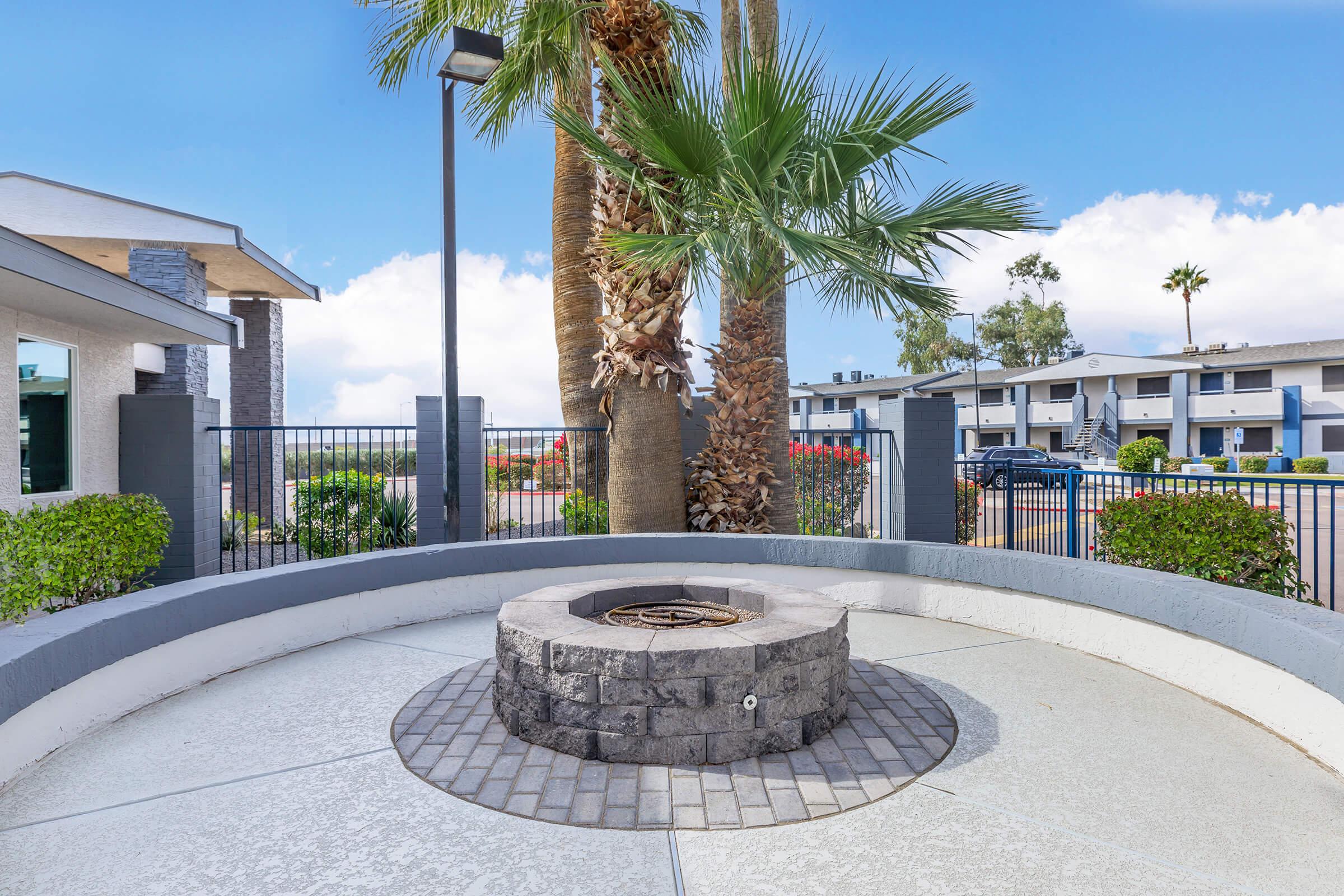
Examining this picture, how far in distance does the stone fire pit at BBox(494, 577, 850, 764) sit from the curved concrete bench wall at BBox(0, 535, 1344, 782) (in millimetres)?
2169

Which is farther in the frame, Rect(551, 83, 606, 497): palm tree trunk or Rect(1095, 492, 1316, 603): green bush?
Rect(551, 83, 606, 497): palm tree trunk

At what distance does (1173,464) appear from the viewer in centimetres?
2984

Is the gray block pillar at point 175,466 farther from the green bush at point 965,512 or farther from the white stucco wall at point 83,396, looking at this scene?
the green bush at point 965,512

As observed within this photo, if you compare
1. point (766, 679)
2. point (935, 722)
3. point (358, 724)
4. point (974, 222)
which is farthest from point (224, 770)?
point (974, 222)

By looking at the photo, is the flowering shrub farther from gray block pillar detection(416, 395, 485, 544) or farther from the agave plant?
the agave plant

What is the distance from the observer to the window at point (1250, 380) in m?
33.5

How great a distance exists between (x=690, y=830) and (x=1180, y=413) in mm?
39537

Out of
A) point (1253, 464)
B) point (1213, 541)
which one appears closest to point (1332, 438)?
point (1253, 464)

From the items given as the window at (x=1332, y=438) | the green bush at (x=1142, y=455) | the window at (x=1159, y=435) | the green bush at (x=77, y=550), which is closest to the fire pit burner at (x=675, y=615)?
the green bush at (x=77, y=550)

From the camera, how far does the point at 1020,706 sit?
4145 mm

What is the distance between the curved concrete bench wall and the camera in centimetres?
354

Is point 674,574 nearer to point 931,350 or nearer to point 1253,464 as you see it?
point 1253,464

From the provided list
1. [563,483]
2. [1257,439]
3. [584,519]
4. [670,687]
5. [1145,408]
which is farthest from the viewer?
[1145,408]

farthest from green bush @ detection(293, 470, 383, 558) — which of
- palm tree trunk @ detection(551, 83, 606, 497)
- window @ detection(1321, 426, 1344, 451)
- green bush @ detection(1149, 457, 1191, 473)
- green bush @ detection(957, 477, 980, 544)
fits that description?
window @ detection(1321, 426, 1344, 451)
